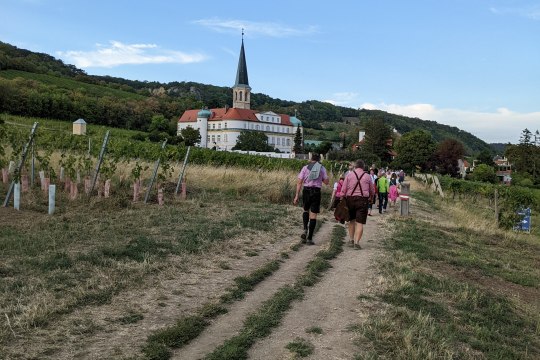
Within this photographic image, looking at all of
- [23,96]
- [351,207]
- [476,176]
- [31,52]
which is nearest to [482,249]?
[351,207]

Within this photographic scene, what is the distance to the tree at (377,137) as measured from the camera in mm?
96631

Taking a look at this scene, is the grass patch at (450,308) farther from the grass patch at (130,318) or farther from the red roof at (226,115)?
the red roof at (226,115)

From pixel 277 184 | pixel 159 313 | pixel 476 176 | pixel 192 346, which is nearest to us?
pixel 192 346

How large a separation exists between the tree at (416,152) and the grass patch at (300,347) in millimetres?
85723

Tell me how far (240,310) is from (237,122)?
121270 millimetres

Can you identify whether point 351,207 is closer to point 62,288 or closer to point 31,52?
point 62,288

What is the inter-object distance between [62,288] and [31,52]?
15151cm

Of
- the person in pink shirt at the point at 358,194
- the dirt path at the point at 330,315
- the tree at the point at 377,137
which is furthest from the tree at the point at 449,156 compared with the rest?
the dirt path at the point at 330,315

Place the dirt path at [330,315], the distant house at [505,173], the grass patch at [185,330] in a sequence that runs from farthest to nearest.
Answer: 1. the distant house at [505,173]
2. the dirt path at [330,315]
3. the grass patch at [185,330]

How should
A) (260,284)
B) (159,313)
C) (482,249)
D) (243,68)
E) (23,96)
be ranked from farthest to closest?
(243,68) → (23,96) → (482,249) → (260,284) → (159,313)

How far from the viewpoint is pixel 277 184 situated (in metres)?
19.0

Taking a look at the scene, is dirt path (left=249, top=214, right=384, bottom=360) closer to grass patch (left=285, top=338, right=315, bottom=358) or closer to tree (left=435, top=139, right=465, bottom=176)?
grass patch (left=285, top=338, right=315, bottom=358)

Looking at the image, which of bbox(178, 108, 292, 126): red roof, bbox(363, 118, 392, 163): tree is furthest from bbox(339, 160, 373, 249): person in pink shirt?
bbox(178, 108, 292, 126): red roof

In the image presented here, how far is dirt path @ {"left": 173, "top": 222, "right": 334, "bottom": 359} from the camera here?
4507 millimetres
